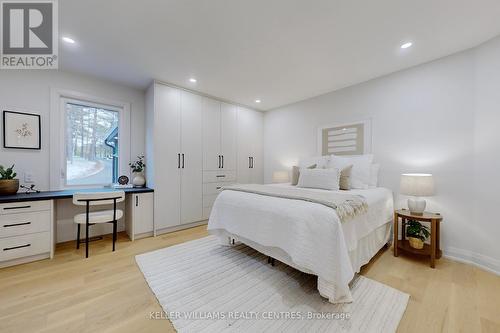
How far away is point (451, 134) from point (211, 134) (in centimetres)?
356

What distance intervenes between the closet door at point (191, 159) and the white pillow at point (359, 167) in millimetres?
2430

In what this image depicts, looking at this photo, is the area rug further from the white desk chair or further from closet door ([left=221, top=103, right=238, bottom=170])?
closet door ([left=221, top=103, right=238, bottom=170])

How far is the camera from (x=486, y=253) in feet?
6.84

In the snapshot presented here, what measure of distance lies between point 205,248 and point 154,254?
2.07ft

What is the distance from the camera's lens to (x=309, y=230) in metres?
1.55

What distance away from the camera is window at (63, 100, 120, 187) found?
2.96m

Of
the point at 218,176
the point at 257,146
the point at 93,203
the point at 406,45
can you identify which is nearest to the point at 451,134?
the point at 406,45

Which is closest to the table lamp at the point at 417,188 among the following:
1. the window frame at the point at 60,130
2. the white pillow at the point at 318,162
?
the white pillow at the point at 318,162

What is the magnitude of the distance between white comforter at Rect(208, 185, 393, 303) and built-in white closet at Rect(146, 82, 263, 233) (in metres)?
1.38

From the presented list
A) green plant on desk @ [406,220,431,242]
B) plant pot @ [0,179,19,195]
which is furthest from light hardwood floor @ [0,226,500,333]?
plant pot @ [0,179,19,195]

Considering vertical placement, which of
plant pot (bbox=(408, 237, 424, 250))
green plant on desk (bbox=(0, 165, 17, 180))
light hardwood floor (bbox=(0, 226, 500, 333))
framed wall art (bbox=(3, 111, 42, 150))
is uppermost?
framed wall art (bbox=(3, 111, 42, 150))

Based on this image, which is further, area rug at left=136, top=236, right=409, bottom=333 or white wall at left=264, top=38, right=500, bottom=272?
white wall at left=264, top=38, right=500, bottom=272

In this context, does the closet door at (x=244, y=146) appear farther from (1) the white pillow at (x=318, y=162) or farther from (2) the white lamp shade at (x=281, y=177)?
(1) the white pillow at (x=318, y=162)

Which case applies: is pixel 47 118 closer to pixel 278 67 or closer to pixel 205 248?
pixel 205 248
